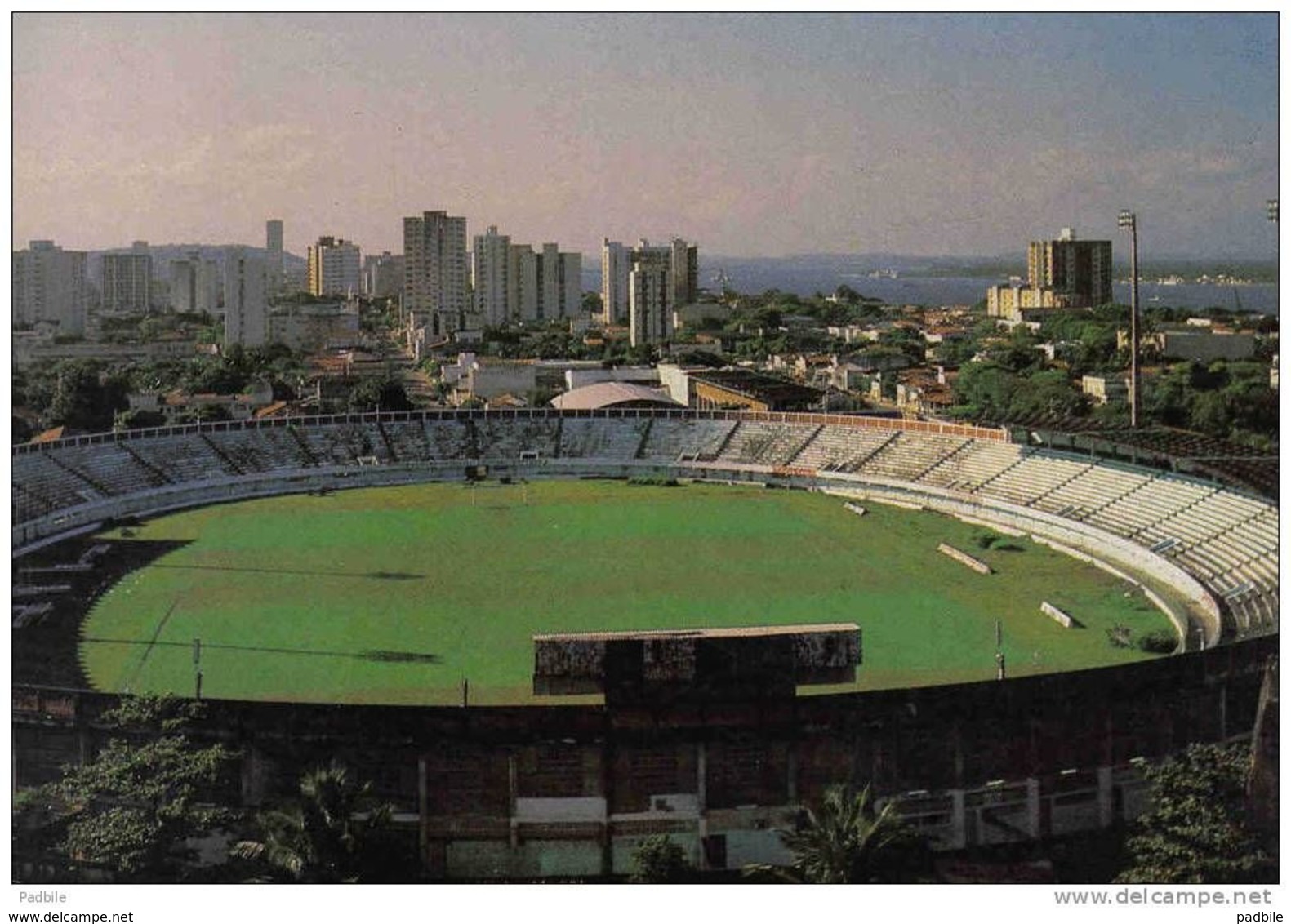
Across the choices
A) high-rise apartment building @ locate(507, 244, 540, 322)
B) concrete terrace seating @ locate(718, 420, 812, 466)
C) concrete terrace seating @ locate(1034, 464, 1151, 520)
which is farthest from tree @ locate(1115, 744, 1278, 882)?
high-rise apartment building @ locate(507, 244, 540, 322)

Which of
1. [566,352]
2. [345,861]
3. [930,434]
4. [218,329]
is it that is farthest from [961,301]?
[345,861]

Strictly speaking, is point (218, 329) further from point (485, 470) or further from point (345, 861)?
point (345, 861)

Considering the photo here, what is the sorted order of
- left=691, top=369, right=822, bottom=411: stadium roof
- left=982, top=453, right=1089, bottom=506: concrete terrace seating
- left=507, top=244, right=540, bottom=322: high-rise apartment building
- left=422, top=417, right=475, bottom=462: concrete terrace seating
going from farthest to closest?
left=507, top=244, right=540, bottom=322: high-rise apartment building → left=691, top=369, right=822, bottom=411: stadium roof → left=422, top=417, right=475, bottom=462: concrete terrace seating → left=982, top=453, right=1089, bottom=506: concrete terrace seating

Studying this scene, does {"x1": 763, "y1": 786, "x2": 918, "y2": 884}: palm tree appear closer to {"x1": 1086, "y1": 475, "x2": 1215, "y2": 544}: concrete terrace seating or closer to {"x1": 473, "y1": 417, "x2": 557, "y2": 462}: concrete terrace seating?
{"x1": 1086, "y1": 475, "x2": 1215, "y2": 544}: concrete terrace seating

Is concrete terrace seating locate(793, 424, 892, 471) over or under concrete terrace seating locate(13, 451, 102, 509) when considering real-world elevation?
over

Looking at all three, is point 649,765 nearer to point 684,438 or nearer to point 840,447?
point 840,447

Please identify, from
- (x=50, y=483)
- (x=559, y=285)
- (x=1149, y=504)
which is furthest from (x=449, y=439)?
(x=559, y=285)
